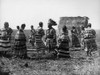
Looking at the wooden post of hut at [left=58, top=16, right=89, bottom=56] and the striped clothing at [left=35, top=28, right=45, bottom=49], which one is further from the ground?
the wooden post of hut at [left=58, top=16, right=89, bottom=56]

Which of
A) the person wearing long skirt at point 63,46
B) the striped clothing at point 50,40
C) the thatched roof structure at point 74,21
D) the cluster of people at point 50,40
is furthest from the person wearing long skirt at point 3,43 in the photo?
the thatched roof structure at point 74,21

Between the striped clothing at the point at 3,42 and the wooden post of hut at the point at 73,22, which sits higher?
the wooden post of hut at the point at 73,22

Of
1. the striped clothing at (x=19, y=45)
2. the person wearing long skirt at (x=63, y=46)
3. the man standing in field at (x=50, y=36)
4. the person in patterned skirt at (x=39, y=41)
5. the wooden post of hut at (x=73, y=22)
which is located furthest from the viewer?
the wooden post of hut at (x=73, y=22)

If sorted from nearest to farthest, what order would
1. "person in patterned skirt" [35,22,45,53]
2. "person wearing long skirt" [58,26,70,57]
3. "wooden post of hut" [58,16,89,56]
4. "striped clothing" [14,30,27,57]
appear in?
1. "striped clothing" [14,30,27,57]
2. "person wearing long skirt" [58,26,70,57]
3. "person in patterned skirt" [35,22,45,53]
4. "wooden post of hut" [58,16,89,56]

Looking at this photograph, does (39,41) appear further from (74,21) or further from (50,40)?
(74,21)

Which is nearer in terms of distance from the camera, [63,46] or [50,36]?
[63,46]

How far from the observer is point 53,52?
44.8 feet

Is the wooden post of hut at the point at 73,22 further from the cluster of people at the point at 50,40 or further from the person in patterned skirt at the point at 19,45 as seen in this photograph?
the person in patterned skirt at the point at 19,45

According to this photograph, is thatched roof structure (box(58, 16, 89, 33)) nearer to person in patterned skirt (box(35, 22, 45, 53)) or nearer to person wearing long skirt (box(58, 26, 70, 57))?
person in patterned skirt (box(35, 22, 45, 53))

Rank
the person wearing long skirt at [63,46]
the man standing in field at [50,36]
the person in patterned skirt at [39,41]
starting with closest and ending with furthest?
the person wearing long skirt at [63,46] < the man standing in field at [50,36] < the person in patterned skirt at [39,41]

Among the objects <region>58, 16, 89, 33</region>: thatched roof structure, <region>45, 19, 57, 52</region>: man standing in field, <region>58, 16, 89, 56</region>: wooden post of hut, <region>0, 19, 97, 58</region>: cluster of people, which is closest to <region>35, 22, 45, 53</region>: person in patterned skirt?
<region>0, 19, 97, 58</region>: cluster of people

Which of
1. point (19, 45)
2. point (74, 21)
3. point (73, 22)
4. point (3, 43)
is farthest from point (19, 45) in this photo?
point (74, 21)

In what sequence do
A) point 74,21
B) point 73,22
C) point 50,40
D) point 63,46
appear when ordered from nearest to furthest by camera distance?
point 63,46 → point 50,40 → point 73,22 → point 74,21

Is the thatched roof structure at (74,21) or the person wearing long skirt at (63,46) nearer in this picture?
the person wearing long skirt at (63,46)
